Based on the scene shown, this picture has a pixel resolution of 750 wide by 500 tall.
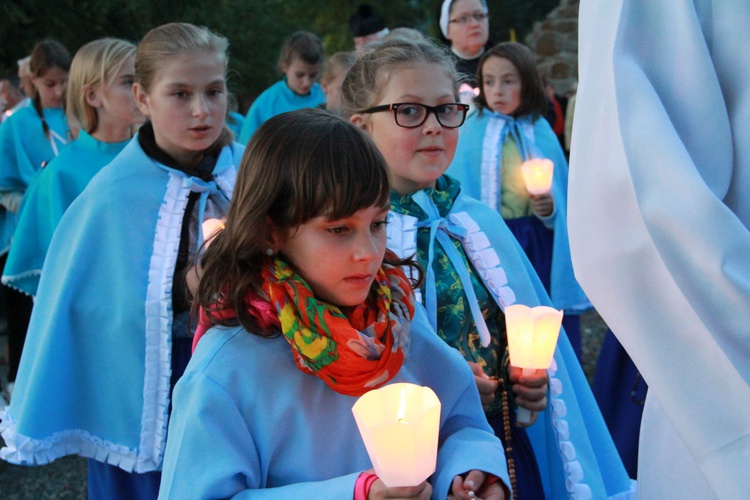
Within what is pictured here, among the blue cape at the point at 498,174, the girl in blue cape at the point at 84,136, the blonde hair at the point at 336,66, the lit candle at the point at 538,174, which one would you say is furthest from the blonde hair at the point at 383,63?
the blonde hair at the point at 336,66

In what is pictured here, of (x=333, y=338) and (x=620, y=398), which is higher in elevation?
(x=333, y=338)

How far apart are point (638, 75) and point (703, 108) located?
13 centimetres

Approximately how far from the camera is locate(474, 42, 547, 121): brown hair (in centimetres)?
555

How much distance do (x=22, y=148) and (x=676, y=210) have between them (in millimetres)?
6780

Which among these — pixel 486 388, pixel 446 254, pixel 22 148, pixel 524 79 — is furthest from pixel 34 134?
pixel 486 388

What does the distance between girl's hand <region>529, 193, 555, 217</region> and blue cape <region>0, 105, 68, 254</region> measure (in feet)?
13.3

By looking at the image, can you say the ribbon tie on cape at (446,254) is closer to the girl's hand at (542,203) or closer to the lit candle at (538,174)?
the lit candle at (538,174)

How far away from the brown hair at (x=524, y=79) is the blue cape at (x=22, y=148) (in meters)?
3.55

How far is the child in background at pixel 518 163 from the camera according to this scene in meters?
5.40

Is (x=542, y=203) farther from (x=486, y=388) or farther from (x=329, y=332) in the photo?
(x=329, y=332)

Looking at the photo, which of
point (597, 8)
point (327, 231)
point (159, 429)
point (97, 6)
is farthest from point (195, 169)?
point (97, 6)

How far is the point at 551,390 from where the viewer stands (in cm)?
290

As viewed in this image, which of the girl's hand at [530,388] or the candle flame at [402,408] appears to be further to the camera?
the girl's hand at [530,388]

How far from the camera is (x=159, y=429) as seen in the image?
3.52 m
